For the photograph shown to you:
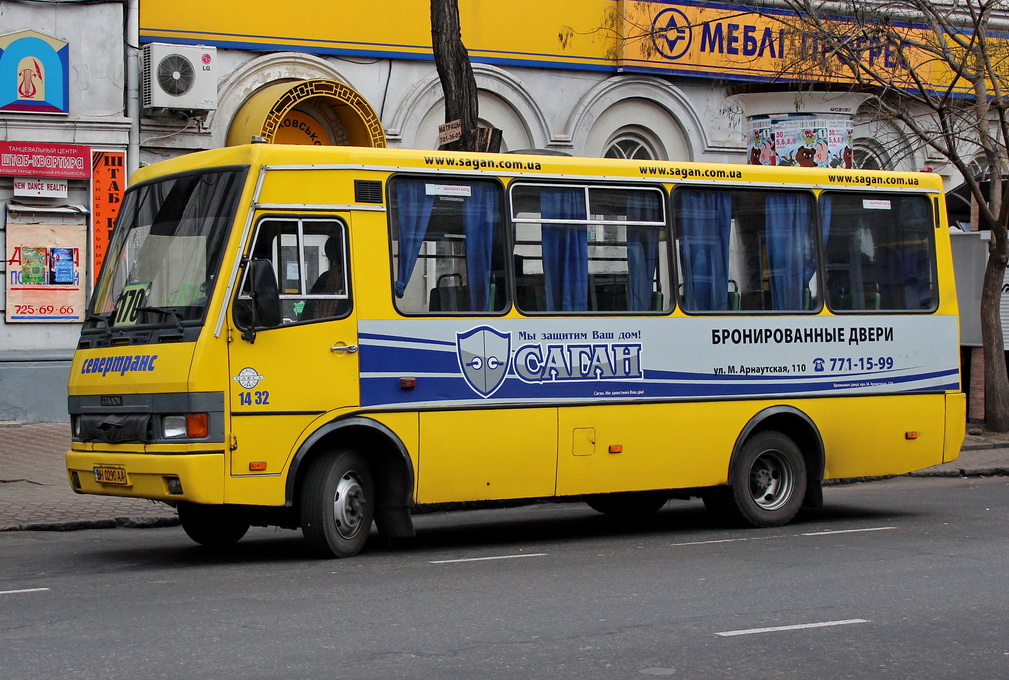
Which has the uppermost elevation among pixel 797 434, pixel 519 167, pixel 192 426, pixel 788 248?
pixel 519 167

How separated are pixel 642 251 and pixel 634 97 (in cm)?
1101

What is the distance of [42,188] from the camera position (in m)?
17.7

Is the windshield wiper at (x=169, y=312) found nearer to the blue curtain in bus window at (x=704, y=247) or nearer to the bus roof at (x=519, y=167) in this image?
the bus roof at (x=519, y=167)

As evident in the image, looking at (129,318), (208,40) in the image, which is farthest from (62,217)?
(129,318)

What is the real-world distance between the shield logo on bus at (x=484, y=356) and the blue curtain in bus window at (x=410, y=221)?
24.3 inches

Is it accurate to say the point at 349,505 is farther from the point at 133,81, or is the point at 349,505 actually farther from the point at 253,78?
the point at 253,78

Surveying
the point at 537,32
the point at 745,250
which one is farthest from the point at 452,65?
the point at 537,32

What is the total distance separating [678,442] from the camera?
444 inches

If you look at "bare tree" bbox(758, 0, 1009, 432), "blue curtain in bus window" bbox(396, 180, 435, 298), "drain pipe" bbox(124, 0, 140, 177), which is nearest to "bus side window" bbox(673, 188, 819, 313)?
"blue curtain in bus window" bbox(396, 180, 435, 298)

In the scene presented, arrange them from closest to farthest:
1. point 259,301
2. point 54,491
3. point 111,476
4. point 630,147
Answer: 1. point 259,301
2. point 111,476
3. point 54,491
4. point 630,147

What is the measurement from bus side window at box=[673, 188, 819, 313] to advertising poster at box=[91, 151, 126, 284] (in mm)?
9235

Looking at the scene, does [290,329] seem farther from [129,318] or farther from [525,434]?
[525,434]

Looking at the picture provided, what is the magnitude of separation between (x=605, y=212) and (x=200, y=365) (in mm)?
3671

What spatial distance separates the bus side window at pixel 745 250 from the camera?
11.6 m
